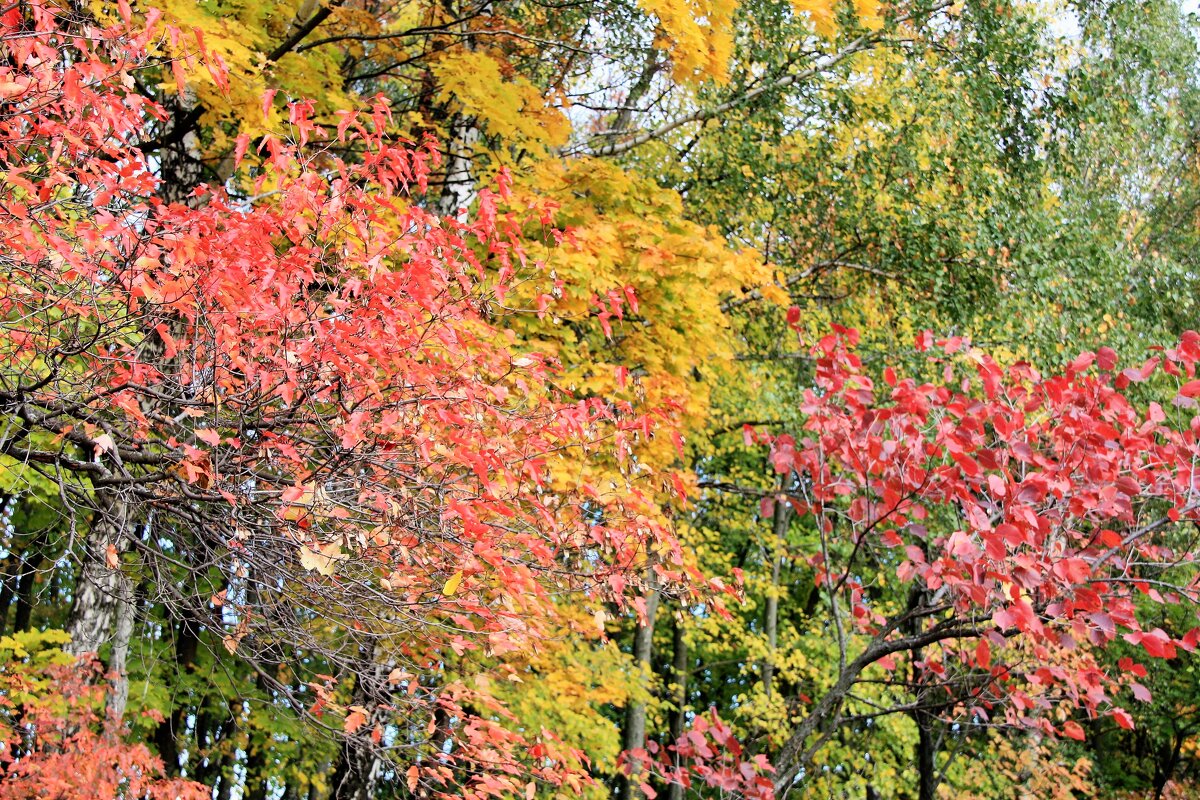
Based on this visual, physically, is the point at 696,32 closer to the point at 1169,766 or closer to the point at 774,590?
the point at 774,590

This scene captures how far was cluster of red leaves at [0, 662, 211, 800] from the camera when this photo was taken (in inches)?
307

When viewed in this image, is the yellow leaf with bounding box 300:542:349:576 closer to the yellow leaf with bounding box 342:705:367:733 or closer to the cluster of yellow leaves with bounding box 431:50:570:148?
the yellow leaf with bounding box 342:705:367:733

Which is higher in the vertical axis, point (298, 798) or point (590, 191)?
point (590, 191)

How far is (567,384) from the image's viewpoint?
303 inches

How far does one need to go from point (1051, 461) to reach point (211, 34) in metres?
4.83

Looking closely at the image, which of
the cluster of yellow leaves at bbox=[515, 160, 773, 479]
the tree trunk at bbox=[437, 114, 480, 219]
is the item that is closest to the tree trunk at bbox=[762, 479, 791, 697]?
the cluster of yellow leaves at bbox=[515, 160, 773, 479]

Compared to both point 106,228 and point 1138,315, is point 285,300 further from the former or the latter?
point 1138,315

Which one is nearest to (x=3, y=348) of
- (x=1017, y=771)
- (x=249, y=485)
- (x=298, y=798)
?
(x=249, y=485)

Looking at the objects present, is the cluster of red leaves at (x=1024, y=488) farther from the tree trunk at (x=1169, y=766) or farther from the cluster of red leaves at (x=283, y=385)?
the tree trunk at (x=1169, y=766)

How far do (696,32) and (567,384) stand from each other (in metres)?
2.63

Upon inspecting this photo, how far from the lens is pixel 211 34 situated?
5551 millimetres

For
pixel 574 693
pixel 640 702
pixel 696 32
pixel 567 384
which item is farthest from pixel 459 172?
pixel 640 702

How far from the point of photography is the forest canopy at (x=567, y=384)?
395cm

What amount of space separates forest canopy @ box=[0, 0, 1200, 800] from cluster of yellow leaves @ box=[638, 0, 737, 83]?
45 millimetres
